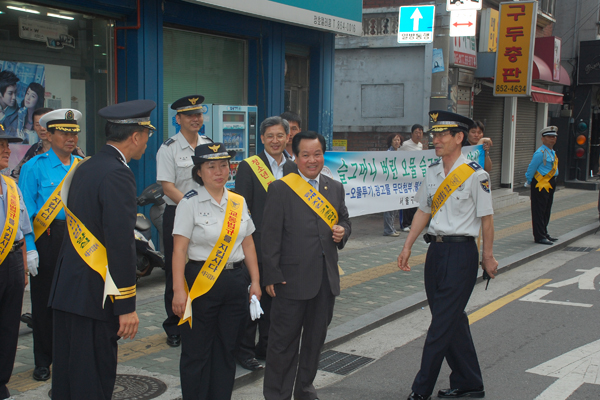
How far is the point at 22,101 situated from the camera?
23.7ft

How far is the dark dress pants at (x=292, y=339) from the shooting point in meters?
4.16

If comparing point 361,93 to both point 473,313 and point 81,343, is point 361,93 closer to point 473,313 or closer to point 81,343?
point 473,313

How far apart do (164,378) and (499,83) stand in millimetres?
13263

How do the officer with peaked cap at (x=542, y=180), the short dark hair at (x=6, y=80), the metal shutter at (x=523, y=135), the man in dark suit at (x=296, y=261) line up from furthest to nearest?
the metal shutter at (x=523, y=135) → the officer with peaked cap at (x=542, y=180) → the short dark hair at (x=6, y=80) → the man in dark suit at (x=296, y=261)

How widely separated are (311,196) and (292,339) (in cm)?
99

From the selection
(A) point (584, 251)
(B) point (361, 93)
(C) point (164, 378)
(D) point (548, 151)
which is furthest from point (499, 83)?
(C) point (164, 378)

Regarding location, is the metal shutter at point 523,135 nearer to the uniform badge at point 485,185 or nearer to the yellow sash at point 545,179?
the yellow sash at point 545,179

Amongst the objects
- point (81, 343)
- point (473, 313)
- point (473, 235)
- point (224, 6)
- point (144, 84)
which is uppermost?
point (224, 6)

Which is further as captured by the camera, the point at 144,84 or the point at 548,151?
the point at 548,151

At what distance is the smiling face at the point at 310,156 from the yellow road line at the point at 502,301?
339cm

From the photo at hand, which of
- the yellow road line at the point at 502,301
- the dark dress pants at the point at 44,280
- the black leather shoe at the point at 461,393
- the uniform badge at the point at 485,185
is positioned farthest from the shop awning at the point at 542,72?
the dark dress pants at the point at 44,280

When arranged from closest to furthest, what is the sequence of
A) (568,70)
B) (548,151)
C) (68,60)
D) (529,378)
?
1. (529,378)
2. (68,60)
3. (548,151)
4. (568,70)

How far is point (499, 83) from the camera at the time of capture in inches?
615

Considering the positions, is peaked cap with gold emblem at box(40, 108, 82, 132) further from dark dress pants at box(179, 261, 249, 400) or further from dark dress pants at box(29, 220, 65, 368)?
dark dress pants at box(179, 261, 249, 400)
